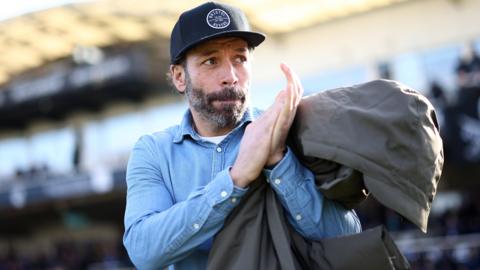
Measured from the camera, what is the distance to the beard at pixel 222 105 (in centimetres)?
186

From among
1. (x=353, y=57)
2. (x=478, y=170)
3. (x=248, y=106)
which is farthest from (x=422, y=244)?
(x=248, y=106)

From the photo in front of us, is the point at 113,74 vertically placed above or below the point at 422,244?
above

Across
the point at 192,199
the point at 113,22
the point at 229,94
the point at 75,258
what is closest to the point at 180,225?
the point at 192,199

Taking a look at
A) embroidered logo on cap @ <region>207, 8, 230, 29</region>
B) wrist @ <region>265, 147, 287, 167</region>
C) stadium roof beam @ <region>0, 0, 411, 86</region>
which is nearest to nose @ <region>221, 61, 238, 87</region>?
embroidered logo on cap @ <region>207, 8, 230, 29</region>

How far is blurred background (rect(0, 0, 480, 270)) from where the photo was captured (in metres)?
12.0

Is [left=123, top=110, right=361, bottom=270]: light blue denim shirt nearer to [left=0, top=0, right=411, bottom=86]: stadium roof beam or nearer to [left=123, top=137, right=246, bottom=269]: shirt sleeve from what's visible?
[left=123, top=137, right=246, bottom=269]: shirt sleeve

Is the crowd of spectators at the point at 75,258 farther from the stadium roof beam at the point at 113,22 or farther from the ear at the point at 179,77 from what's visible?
the ear at the point at 179,77

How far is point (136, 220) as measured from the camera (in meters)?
1.77

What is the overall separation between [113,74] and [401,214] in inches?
758

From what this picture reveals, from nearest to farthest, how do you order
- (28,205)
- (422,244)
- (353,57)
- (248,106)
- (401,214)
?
(401,214), (248,106), (422,244), (353,57), (28,205)

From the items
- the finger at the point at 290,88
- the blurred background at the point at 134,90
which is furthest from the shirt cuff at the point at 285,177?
the blurred background at the point at 134,90

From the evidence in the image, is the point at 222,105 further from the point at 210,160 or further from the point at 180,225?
the point at 180,225

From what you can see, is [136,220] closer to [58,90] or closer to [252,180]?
[252,180]

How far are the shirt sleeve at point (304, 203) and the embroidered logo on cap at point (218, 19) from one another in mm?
399
